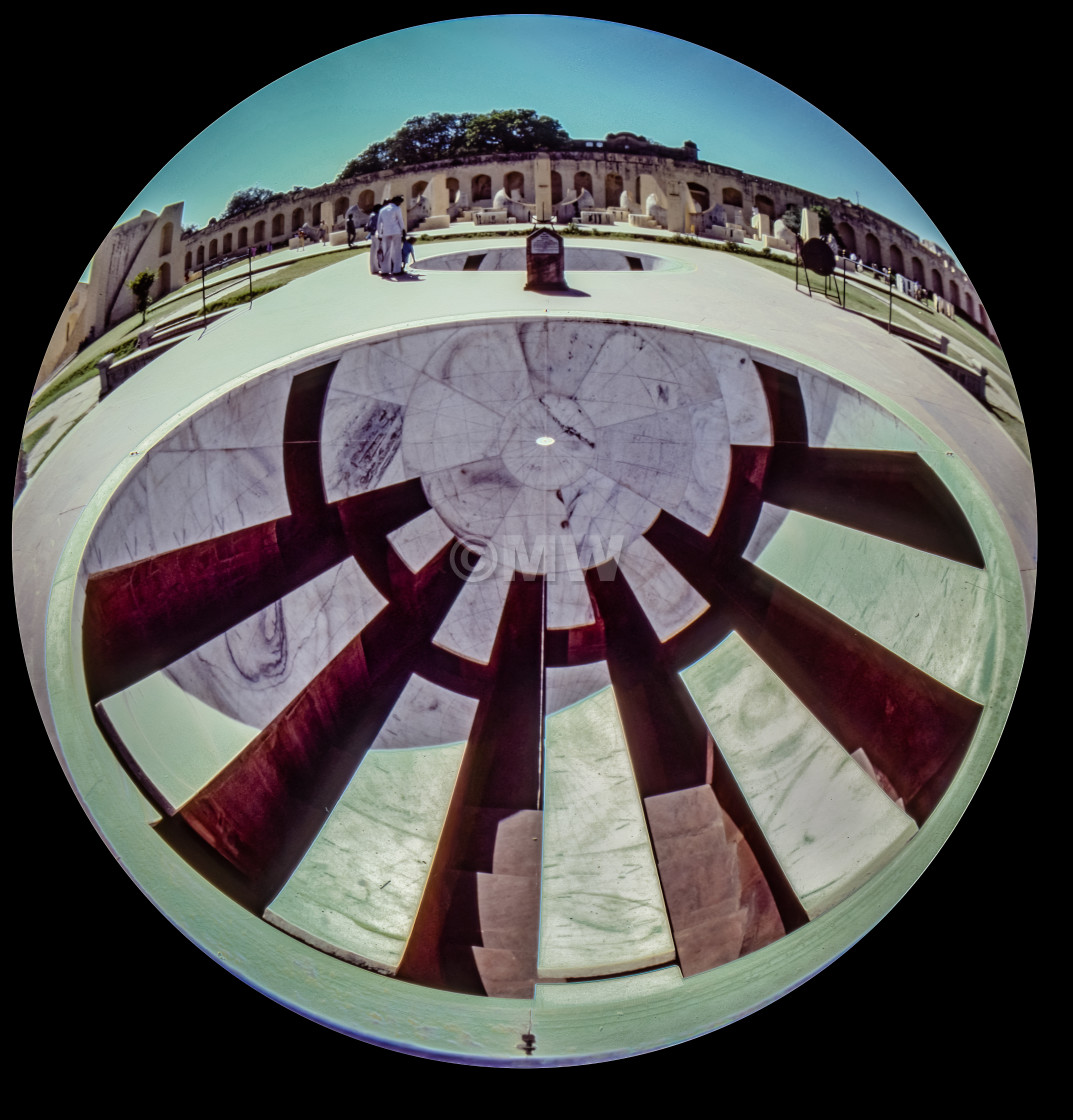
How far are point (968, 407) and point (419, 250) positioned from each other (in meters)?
1.75

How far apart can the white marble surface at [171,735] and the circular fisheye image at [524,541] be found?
1cm

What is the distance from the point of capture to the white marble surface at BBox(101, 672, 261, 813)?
3504 mm

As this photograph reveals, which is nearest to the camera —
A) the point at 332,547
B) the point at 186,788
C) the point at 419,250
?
the point at 419,250

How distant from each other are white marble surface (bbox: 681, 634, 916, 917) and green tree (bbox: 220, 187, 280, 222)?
6.71ft

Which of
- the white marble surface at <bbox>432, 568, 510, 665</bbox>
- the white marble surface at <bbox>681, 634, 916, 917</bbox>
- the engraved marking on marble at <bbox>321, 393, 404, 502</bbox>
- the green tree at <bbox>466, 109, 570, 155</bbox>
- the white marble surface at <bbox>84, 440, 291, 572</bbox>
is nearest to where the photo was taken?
the green tree at <bbox>466, 109, 570, 155</bbox>

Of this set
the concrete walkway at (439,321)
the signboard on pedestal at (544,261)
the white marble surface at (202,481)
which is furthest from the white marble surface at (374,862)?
the signboard on pedestal at (544,261)

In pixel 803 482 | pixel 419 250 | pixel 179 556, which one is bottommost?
pixel 179 556

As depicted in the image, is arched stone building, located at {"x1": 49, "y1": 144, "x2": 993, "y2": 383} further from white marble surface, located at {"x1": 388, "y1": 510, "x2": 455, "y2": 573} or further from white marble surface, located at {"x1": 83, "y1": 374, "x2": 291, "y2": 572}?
white marble surface, located at {"x1": 388, "y1": 510, "x2": 455, "y2": 573}

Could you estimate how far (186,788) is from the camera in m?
3.60

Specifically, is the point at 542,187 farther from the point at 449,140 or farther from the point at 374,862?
the point at 374,862

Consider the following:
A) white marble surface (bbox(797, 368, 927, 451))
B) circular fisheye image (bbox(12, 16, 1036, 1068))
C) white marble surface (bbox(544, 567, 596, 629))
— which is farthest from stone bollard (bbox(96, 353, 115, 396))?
white marble surface (bbox(797, 368, 927, 451))

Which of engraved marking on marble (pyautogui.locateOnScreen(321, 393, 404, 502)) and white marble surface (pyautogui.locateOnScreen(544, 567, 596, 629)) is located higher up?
engraved marking on marble (pyautogui.locateOnScreen(321, 393, 404, 502))

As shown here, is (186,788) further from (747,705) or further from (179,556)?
(747,705)

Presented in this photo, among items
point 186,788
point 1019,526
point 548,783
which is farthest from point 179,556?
point 1019,526
